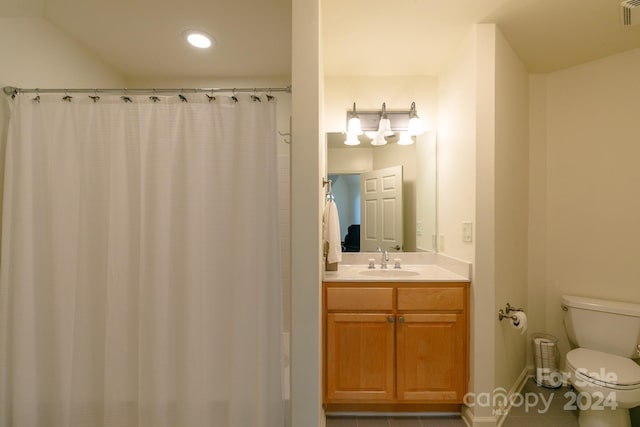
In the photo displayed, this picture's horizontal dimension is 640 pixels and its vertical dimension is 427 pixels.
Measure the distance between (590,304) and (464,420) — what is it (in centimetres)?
118

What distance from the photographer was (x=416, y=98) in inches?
86.4

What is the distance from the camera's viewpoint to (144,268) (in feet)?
4.23

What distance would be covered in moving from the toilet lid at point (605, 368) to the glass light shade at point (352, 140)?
2.02 metres

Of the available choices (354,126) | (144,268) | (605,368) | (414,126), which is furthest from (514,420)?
(144,268)

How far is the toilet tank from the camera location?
1.67 meters

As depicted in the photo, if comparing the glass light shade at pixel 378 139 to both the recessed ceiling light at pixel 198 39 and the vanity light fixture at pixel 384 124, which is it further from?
the recessed ceiling light at pixel 198 39

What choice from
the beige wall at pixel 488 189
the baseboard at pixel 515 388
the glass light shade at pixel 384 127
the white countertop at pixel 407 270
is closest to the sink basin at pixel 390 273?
the white countertop at pixel 407 270

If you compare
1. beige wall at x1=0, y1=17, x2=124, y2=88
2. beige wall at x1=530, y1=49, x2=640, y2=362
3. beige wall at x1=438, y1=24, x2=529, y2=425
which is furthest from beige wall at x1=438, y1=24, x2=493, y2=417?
beige wall at x1=0, y1=17, x2=124, y2=88

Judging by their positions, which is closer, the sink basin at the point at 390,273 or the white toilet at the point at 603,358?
the white toilet at the point at 603,358

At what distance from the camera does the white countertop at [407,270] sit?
173 cm

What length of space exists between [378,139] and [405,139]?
0.23 m

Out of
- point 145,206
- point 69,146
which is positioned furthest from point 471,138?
point 69,146

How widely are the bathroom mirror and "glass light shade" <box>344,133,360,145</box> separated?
44mm

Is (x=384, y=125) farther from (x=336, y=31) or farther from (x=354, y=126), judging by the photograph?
(x=336, y=31)
